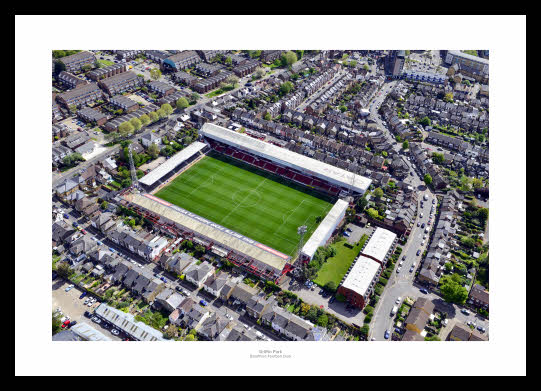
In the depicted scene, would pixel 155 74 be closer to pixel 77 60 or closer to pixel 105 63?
pixel 105 63

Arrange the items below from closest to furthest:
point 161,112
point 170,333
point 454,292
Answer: point 170,333
point 454,292
point 161,112

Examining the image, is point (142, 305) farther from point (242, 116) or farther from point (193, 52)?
point (193, 52)

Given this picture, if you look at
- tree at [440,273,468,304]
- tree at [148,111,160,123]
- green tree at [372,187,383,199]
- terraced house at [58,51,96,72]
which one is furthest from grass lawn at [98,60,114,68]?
tree at [440,273,468,304]

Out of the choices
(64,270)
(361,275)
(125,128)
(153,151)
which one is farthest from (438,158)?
(64,270)

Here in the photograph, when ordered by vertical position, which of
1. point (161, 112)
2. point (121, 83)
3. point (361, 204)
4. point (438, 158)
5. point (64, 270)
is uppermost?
point (121, 83)

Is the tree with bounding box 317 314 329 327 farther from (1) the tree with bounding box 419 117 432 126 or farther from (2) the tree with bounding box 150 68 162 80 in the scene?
(2) the tree with bounding box 150 68 162 80

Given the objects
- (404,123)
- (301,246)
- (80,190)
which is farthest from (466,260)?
(80,190)
